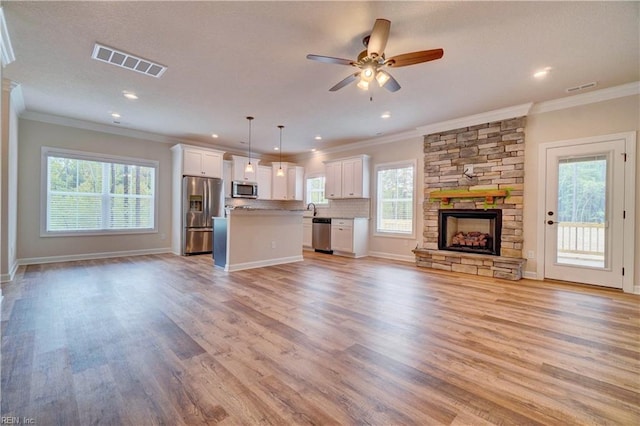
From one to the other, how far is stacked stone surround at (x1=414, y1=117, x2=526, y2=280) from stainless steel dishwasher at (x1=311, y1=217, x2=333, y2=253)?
7.79 feet

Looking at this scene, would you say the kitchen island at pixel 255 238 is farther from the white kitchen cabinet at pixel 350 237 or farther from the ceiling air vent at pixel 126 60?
the ceiling air vent at pixel 126 60

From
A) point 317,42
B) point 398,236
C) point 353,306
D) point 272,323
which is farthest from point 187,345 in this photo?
point 398,236

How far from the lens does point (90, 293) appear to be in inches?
136

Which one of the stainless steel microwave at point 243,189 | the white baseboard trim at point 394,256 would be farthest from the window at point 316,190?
the white baseboard trim at point 394,256

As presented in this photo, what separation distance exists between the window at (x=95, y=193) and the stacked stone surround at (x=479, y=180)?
20.1 ft

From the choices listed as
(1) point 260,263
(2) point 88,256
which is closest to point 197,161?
(2) point 88,256

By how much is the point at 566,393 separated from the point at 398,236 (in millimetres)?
4572

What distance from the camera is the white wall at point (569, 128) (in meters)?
3.76

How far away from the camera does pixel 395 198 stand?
20.8ft

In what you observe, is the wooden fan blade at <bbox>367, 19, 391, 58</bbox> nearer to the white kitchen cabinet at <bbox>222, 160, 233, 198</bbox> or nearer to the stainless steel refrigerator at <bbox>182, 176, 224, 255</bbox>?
the stainless steel refrigerator at <bbox>182, 176, 224, 255</bbox>

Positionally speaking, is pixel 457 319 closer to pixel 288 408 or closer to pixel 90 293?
pixel 288 408

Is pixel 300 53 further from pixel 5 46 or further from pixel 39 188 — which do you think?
pixel 39 188

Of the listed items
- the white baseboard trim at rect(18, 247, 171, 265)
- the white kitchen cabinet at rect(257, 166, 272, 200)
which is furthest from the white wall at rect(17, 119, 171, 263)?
the white kitchen cabinet at rect(257, 166, 272, 200)

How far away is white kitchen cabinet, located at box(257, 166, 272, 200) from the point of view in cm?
802
